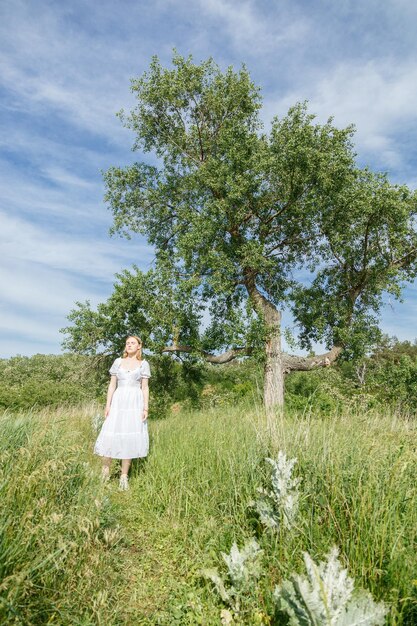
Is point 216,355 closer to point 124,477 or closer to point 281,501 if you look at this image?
point 124,477

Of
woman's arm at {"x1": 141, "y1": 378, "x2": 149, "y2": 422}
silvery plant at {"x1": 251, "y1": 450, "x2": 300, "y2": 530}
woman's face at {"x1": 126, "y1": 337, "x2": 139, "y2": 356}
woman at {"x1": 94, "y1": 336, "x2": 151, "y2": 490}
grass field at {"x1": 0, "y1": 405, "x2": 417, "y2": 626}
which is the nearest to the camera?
grass field at {"x1": 0, "y1": 405, "x2": 417, "y2": 626}

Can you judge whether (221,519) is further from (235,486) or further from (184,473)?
(184,473)

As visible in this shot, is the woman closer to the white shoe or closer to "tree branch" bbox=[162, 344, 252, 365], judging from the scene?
the white shoe

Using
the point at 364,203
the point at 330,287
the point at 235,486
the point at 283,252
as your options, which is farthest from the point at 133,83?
the point at 235,486

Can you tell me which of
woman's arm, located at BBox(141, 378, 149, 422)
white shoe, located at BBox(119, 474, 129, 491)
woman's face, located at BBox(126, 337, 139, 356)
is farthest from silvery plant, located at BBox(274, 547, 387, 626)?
woman's face, located at BBox(126, 337, 139, 356)

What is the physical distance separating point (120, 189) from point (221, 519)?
14.9m

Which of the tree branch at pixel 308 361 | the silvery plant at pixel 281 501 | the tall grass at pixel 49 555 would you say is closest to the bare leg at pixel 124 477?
the tall grass at pixel 49 555

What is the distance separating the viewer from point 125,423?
272 inches

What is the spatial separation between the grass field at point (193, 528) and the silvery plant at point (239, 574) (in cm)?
10

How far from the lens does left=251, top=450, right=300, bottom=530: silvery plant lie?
12.0 ft

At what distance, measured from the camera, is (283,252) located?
16.5m

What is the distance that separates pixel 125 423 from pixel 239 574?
398 centimetres

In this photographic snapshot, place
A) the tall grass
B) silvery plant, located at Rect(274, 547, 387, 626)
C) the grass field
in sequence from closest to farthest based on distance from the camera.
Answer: silvery plant, located at Rect(274, 547, 387, 626) → the tall grass → the grass field

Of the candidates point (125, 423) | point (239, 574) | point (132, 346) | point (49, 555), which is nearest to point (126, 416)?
point (125, 423)
